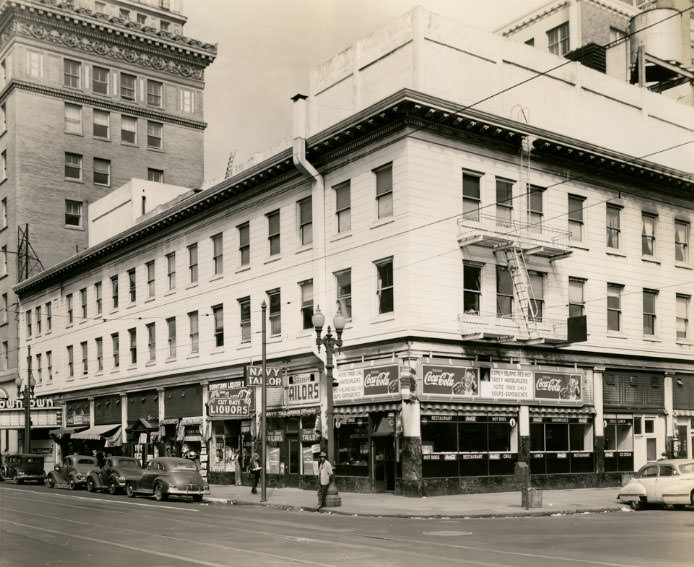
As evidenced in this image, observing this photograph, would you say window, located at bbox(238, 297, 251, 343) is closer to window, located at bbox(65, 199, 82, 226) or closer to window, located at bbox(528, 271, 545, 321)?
window, located at bbox(528, 271, 545, 321)

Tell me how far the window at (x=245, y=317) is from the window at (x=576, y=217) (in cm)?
1424

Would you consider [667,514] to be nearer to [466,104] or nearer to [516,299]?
[516,299]

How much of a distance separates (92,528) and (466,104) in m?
20.1

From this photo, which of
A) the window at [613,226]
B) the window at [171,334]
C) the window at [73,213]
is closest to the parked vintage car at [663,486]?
the window at [613,226]

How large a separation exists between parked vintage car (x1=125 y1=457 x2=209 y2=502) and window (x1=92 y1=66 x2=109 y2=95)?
4230 centimetres

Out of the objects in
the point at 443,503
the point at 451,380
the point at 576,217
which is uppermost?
the point at 576,217

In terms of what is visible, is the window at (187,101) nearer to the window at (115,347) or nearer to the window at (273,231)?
the window at (115,347)

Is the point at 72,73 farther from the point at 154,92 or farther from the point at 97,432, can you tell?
the point at 97,432

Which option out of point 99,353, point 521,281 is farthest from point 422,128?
point 99,353

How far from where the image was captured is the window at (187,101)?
72.2 metres

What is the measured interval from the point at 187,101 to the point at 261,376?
45.1m

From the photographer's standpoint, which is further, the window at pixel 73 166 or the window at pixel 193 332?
the window at pixel 73 166

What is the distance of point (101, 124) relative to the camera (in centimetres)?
6775

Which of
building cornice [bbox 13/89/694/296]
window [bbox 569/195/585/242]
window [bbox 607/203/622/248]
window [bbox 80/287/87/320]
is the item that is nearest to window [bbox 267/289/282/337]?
building cornice [bbox 13/89/694/296]
